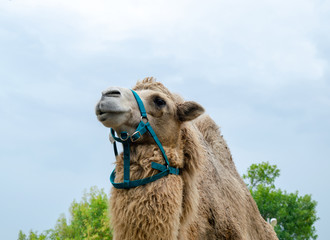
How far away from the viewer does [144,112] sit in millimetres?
4555

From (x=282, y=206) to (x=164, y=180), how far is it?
26.1m

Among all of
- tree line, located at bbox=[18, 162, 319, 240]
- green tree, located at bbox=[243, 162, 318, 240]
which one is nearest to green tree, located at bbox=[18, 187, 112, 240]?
tree line, located at bbox=[18, 162, 319, 240]

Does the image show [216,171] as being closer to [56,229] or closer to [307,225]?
[56,229]

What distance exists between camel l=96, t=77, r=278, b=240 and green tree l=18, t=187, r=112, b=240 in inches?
455

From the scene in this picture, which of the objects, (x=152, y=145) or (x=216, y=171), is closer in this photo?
(x=152, y=145)

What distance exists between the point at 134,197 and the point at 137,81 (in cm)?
157


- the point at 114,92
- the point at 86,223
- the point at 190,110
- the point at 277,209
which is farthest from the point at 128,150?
the point at 277,209

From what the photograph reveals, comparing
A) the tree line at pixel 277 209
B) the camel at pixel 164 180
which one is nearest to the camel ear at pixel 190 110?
the camel at pixel 164 180

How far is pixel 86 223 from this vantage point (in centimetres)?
2041

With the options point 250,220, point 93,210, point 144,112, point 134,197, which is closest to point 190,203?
point 134,197

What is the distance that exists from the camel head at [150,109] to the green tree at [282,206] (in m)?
24.0

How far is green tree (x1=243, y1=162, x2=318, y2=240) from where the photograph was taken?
27913 millimetres

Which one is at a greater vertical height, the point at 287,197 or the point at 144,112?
the point at 287,197

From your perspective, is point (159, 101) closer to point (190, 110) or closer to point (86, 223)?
point (190, 110)
